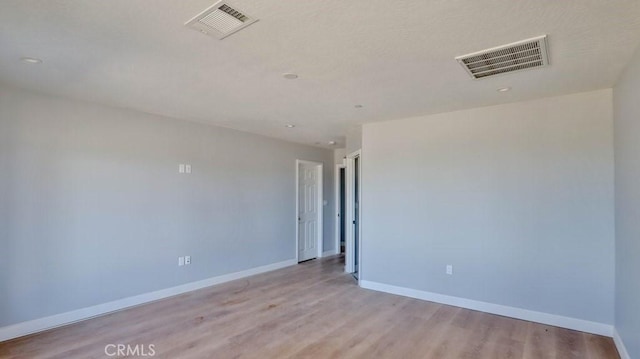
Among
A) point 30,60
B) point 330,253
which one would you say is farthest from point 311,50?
point 330,253

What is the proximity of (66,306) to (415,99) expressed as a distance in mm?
4510

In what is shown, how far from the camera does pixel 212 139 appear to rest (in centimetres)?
525

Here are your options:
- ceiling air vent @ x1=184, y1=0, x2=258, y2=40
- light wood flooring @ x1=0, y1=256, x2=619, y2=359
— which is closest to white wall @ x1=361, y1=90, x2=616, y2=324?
light wood flooring @ x1=0, y1=256, x2=619, y2=359

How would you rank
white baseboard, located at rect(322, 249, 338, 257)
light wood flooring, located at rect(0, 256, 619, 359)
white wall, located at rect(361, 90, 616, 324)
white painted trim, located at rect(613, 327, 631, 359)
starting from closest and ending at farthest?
1. white painted trim, located at rect(613, 327, 631, 359)
2. light wood flooring, located at rect(0, 256, 619, 359)
3. white wall, located at rect(361, 90, 616, 324)
4. white baseboard, located at rect(322, 249, 338, 257)

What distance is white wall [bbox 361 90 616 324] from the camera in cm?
346

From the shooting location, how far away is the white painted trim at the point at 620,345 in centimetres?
281

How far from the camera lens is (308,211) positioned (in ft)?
23.6

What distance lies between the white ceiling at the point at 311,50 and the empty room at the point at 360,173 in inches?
0.7

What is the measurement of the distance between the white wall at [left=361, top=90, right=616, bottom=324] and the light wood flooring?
1.35 ft

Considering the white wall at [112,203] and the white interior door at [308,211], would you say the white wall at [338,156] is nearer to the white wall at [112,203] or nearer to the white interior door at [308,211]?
the white interior door at [308,211]

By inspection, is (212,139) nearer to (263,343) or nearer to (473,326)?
(263,343)

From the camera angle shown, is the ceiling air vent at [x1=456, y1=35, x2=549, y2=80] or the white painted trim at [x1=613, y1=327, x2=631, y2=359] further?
the white painted trim at [x1=613, y1=327, x2=631, y2=359]

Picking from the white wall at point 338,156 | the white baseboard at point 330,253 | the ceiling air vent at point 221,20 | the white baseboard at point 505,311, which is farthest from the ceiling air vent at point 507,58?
the white baseboard at point 330,253

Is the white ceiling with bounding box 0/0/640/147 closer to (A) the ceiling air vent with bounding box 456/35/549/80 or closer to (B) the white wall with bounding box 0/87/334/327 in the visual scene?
(A) the ceiling air vent with bounding box 456/35/549/80
